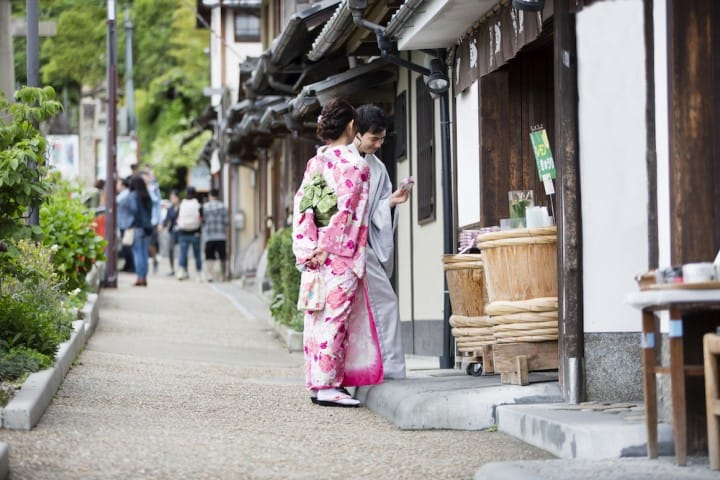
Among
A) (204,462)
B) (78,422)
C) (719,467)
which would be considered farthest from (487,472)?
(78,422)

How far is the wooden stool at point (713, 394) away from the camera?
590cm

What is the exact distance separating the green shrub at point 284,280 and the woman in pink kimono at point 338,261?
5.84 metres

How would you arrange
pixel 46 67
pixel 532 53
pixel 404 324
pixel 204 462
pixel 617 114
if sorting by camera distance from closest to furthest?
1. pixel 204 462
2. pixel 617 114
3. pixel 532 53
4. pixel 404 324
5. pixel 46 67

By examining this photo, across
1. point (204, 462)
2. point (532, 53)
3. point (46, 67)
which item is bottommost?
point (204, 462)

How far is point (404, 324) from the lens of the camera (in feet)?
49.8

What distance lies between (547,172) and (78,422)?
11.0ft

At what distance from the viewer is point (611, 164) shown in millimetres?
7852

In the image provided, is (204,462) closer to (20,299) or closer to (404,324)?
(20,299)

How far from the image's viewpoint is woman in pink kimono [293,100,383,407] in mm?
9453

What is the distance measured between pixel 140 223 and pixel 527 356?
1689 centimetres

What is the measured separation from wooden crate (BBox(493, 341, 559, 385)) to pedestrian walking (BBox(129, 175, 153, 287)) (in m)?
16.5

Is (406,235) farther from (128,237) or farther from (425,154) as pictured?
(128,237)

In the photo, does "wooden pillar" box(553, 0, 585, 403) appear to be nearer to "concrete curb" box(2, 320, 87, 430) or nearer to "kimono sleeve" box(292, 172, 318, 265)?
"kimono sleeve" box(292, 172, 318, 265)

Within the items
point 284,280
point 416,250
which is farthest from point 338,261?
point 284,280
